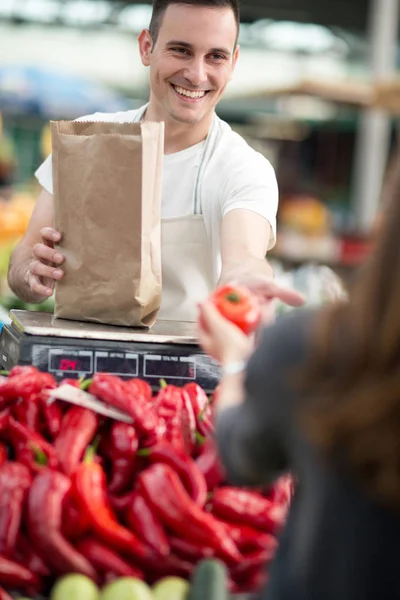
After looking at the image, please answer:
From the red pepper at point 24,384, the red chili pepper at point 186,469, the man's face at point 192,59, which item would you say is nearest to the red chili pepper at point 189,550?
the red chili pepper at point 186,469

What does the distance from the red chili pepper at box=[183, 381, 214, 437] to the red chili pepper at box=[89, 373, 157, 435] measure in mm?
116

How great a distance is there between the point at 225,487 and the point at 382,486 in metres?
0.93

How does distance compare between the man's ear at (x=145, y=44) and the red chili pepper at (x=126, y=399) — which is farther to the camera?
the man's ear at (x=145, y=44)

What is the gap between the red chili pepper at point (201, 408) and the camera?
7.97 feet

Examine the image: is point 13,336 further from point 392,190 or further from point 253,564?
point 392,190

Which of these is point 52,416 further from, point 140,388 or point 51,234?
point 51,234

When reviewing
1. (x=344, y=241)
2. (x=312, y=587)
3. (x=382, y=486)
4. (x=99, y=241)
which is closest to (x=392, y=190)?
(x=382, y=486)

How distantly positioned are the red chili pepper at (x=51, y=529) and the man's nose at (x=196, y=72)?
1.68 metres

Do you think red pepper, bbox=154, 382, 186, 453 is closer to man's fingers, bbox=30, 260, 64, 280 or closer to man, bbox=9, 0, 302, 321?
man's fingers, bbox=30, 260, 64, 280

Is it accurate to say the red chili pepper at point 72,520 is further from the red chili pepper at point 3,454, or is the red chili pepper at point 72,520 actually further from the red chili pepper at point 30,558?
the red chili pepper at point 3,454

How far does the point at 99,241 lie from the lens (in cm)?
291

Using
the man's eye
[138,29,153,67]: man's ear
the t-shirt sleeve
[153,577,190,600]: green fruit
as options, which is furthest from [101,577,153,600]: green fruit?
[138,29,153,67]: man's ear

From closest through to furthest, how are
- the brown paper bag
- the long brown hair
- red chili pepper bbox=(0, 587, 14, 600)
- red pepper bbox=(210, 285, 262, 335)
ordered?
the long brown hair
red chili pepper bbox=(0, 587, 14, 600)
red pepper bbox=(210, 285, 262, 335)
the brown paper bag

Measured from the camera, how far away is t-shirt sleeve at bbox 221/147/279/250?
126 inches
